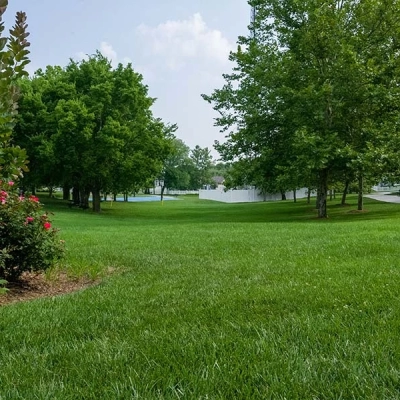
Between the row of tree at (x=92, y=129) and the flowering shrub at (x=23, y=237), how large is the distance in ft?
63.1

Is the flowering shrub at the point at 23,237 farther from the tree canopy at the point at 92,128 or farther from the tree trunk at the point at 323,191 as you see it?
the tree canopy at the point at 92,128

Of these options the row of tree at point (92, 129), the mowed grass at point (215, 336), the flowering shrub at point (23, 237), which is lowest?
the mowed grass at point (215, 336)

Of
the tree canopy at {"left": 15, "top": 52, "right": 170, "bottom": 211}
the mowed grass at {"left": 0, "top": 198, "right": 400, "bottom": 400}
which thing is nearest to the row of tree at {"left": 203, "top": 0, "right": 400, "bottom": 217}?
the tree canopy at {"left": 15, "top": 52, "right": 170, "bottom": 211}

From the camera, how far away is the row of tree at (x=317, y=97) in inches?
623

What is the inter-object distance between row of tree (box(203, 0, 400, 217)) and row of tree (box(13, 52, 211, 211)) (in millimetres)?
7706

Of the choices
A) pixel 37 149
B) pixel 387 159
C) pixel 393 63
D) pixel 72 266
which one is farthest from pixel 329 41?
pixel 37 149

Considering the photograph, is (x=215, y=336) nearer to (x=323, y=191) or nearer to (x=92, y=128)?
(x=323, y=191)

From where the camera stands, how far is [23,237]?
4.69 m

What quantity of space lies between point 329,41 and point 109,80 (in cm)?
1442

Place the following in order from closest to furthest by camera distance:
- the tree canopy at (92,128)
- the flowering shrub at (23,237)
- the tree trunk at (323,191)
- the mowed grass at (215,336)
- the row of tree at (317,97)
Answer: the mowed grass at (215,336) < the flowering shrub at (23,237) < the row of tree at (317,97) < the tree trunk at (323,191) < the tree canopy at (92,128)

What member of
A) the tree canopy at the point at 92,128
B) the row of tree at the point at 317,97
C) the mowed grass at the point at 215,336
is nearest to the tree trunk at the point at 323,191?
the row of tree at the point at 317,97

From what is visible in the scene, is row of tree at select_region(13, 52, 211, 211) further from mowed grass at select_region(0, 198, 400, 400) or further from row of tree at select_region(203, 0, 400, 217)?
mowed grass at select_region(0, 198, 400, 400)

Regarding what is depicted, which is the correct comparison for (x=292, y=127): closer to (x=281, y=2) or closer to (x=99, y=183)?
(x=281, y=2)

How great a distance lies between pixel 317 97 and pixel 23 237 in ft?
45.0
